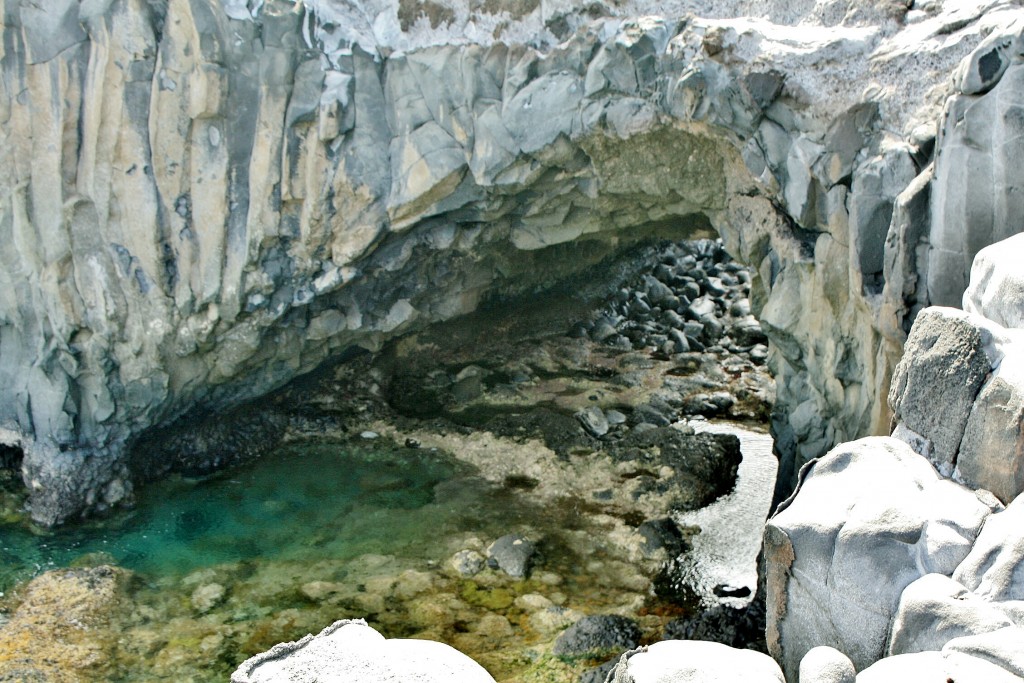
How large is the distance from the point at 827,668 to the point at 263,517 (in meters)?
7.75

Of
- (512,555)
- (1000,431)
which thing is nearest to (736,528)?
(512,555)

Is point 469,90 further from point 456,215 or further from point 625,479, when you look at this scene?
point 625,479

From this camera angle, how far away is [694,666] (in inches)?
194

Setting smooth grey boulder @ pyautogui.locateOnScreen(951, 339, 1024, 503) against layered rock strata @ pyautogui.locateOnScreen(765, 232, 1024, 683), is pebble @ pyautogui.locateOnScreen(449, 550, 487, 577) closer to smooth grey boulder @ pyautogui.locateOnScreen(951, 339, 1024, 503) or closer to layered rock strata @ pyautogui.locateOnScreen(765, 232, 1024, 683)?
layered rock strata @ pyautogui.locateOnScreen(765, 232, 1024, 683)

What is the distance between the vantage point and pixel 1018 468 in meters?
4.97

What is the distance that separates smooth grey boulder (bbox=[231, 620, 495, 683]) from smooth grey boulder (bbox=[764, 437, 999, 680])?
6.05 ft

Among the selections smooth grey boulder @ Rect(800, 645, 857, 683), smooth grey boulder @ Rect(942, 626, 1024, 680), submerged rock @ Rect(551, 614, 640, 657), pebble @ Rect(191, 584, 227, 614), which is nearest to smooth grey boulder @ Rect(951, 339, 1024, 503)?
smooth grey boulder @ Rect(942, 626, 1024, 680)

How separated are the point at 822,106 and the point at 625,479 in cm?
510

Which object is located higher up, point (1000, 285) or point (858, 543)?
point (1000, 285)

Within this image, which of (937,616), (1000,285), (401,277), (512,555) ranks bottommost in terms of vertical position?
(512,555)

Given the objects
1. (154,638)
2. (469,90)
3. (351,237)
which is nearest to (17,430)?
(154,638)

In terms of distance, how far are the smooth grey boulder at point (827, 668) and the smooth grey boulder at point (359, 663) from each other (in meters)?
1.71

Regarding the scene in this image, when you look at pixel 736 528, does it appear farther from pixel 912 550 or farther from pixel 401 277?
pixel 912 550

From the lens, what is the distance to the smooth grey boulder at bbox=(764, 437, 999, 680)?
501cm
